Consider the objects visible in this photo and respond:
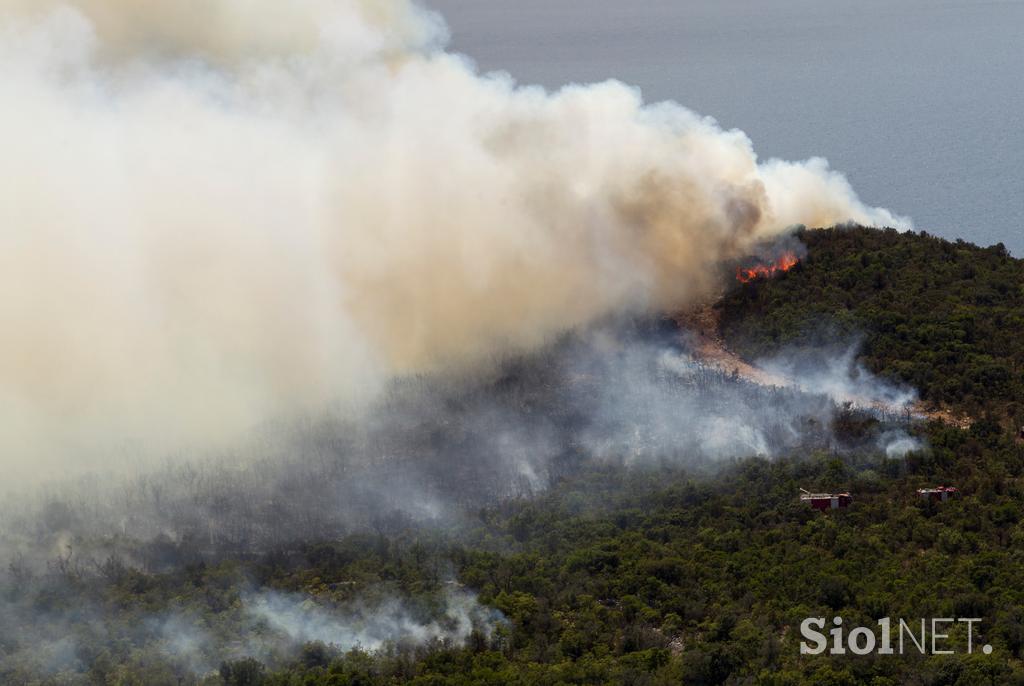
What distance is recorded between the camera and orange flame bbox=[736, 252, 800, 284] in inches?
3295

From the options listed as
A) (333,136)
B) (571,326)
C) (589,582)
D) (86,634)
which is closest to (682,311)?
(571,326)

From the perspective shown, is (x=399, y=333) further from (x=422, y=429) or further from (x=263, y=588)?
(x=263, y=588)

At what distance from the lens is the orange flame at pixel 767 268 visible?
83.7m

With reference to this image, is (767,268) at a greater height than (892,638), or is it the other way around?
(767,268)

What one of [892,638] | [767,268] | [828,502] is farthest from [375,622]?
[767,268]

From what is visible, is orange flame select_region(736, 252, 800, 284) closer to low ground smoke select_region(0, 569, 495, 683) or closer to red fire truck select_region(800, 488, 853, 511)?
red fire truck select_region(800, 488, 853, 511)

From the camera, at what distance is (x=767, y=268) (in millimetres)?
84188

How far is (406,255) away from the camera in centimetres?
8188

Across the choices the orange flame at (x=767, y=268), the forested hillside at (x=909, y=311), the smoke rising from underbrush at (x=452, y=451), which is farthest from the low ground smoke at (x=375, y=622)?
the orange flame at (x=767, y=268)

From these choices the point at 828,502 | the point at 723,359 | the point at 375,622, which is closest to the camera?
the point at 375,622

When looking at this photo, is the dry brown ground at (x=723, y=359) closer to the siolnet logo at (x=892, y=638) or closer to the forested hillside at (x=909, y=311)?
the forested hillside at (x=909, y=311)

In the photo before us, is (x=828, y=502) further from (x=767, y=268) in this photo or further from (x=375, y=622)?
(x=767, y=268)

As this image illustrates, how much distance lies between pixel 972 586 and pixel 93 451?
38364 mm

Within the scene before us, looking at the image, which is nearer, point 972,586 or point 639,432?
point 972,586
